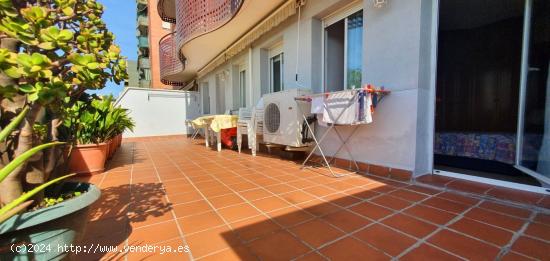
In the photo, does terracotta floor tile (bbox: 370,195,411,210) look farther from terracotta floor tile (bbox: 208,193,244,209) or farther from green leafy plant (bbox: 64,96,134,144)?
green leafy plant (bbox: 64,96,134,144)

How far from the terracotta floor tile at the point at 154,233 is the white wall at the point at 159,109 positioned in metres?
8.99

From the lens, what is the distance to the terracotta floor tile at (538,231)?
1.48 meters

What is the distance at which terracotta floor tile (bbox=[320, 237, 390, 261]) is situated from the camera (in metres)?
1.32

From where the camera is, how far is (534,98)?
2.32 meters

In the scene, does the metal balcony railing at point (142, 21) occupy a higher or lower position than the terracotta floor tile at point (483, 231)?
higher

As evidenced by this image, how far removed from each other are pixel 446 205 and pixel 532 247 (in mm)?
640

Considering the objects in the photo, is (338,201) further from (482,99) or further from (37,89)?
(482,99)

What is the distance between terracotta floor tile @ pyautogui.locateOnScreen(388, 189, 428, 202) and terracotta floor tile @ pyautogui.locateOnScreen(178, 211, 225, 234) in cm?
175

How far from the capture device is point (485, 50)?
4.50 metres

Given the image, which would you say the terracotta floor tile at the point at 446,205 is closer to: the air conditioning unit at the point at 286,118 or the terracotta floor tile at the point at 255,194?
the terracotta floor tile at the point at 255,194

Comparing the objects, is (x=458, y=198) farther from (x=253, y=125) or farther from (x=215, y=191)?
(x=253, y=125)

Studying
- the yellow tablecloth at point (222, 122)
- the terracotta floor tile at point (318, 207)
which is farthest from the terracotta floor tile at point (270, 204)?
the yellow tablecloth at point (222, 122)

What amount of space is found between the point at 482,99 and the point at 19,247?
20.8 feet

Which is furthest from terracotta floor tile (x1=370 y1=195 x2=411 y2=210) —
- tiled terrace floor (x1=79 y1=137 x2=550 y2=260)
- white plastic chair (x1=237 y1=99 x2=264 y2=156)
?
white plastic chair (x1=237 y1=99 x2=264 y2=156)
